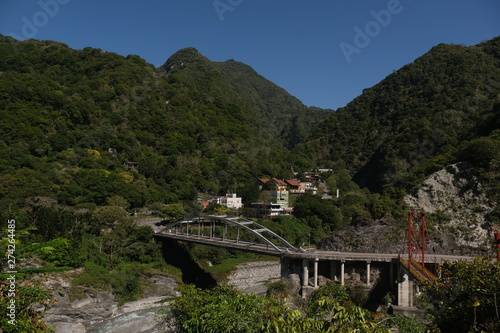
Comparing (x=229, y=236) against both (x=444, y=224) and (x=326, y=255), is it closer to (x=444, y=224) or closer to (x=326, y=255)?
(x=326, y=255)

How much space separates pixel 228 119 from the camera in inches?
3612

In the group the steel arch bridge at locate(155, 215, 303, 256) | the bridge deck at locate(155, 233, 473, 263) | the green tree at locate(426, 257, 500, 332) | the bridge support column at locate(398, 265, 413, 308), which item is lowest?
the bridge support column at locate(398, 265, 413, 308)

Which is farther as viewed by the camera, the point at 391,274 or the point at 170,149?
the point at 170,149

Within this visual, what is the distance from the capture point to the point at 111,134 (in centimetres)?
6494

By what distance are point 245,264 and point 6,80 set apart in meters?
49.8

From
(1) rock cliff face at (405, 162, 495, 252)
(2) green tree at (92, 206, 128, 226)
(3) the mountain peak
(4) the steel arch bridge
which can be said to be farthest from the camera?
(3) the mountain peak

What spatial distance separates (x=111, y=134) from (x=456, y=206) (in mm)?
54406

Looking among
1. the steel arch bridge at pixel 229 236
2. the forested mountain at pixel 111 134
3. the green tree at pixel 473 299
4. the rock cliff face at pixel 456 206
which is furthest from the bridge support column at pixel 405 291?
the forested mountain at pixel 111 134

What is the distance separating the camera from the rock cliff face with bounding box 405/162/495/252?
120 ft

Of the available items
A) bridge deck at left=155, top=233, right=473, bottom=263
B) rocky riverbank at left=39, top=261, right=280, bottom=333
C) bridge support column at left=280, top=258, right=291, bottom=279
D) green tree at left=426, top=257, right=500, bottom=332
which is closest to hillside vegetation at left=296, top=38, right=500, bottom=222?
bridge deck at left=155, top=233, right=473, bottom=263

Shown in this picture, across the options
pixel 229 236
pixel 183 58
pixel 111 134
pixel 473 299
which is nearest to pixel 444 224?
pixel 229 236

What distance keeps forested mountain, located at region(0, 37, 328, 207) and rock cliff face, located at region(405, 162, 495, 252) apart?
107 ft

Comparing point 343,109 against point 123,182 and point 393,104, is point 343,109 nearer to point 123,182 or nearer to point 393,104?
point 393,104

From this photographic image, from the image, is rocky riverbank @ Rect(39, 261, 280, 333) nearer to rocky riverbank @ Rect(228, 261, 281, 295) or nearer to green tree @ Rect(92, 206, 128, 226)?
rocky riverbank @ Rect(228, 261, 281, 295)
